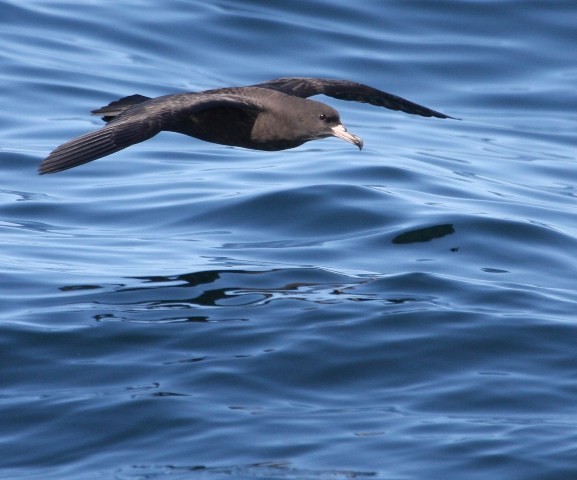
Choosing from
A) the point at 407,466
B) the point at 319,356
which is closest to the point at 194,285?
the point at 319,356

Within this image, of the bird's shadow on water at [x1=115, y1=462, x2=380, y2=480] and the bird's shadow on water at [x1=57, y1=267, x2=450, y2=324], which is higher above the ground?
the bird's shadow on water at [x1=57, y1=267, x2=450, y2=324]

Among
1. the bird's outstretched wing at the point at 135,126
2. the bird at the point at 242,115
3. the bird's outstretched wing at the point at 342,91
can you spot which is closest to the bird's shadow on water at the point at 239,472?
the bird's outstretched wing at the point at 135,126

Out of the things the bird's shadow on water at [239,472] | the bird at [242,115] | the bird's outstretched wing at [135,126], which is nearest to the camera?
the bird's shadow on water at [239,472]

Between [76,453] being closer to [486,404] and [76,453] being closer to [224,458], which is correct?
[224,458]

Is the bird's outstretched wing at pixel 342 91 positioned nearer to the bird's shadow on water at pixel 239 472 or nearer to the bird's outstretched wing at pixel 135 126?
the bird's outstretched wing at pixel 135 126

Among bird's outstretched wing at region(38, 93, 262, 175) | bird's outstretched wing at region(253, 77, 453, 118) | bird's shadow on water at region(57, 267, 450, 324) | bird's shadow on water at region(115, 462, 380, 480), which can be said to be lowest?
bird's shadow on water at region(115, 462, 380, 480)

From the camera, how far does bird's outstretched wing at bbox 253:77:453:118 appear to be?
9.94 meters

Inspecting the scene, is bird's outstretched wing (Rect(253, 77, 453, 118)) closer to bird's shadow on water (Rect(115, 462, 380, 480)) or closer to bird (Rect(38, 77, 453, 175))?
bird (Rect(38, 77, 453, 175))

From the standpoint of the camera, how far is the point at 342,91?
10000mm

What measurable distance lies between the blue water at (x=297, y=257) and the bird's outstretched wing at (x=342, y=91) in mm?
825

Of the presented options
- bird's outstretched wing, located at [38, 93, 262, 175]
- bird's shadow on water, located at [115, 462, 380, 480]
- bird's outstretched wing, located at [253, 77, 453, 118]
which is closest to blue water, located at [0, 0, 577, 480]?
bird's shadow on water, located at [115, 462, 380, 480]

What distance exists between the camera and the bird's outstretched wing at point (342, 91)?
9938 millimetres

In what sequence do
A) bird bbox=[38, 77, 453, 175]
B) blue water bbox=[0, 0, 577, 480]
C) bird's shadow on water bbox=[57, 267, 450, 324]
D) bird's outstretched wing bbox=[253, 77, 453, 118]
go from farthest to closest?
bird's outstretched wing bbox=[253, 77, 453, 118] < bird bbox=[38, 77, 453, 175] < bird's shadow on water bbox=[57, 267, 450, 324] < blue water bbox=[0, 0, 577, 480]

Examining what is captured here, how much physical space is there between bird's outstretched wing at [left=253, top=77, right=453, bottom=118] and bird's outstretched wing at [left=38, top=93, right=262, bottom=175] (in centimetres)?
127
